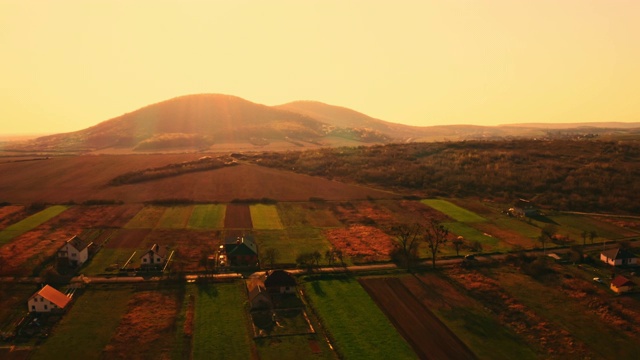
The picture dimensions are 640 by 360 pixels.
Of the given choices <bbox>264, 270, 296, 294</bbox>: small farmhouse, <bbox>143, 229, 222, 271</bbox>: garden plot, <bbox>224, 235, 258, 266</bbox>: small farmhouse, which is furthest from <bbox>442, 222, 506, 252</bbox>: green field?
<bbox>143, 229, 222, 271</bbox>: garden plot

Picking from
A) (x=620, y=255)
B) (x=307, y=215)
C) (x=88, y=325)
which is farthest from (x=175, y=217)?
(x=620, y=255)

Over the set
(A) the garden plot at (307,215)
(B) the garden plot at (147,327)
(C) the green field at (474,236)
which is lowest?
(B) the garden plot at (147,327)

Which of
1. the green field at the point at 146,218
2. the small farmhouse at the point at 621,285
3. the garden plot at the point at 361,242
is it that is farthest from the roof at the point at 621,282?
the green field at the point at 146,218

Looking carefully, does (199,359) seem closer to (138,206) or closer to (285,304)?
(285,304)

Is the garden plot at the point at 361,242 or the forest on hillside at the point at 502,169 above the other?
the forest on hillside at the point at 502,169

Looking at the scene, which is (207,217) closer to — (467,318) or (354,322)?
(354,322)

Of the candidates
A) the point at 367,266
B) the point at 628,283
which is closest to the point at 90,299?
the point at 367,266

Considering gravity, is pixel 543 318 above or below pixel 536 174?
below

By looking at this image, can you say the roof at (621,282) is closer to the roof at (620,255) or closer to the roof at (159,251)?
the roof at (620,255)
